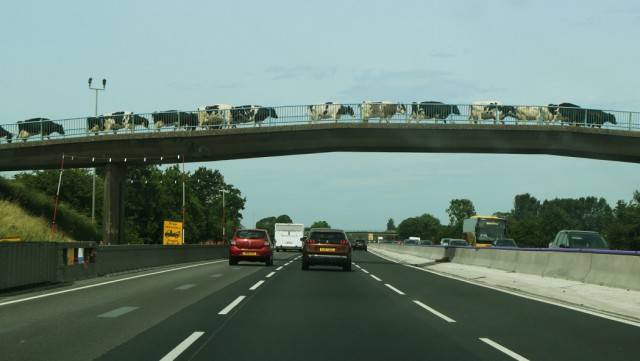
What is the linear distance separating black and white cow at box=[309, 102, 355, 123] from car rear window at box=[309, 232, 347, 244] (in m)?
12.1

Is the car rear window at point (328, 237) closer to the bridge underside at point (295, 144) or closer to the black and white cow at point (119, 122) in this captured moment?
the bridge underside at point (295, 144)

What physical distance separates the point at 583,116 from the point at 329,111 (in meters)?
14.4

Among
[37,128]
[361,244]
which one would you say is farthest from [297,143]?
[361,244]

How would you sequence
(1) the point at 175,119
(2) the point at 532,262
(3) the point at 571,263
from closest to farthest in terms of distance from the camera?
(3) the point at 571,263 → (2) the point at 532,262 → (1) the point at 175,119

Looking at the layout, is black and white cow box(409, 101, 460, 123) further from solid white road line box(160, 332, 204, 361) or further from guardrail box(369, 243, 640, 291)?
solid white road line box(160, 332, 204, 361)

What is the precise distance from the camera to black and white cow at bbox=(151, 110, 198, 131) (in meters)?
39.8

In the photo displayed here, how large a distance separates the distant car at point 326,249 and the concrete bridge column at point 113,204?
18636mm

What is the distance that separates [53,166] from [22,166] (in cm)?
190

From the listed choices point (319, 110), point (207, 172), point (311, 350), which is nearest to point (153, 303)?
point (311, 350)

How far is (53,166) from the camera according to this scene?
43.1 meters

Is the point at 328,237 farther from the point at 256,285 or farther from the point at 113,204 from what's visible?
the point at 113,204

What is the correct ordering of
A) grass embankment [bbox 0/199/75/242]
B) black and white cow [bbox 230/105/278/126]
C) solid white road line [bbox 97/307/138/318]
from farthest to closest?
black and white cow [bbox 230/105/278/126]
grass embankment [bbox 0/199/75/242]
solid white road line [bbox 97/307/138/318]

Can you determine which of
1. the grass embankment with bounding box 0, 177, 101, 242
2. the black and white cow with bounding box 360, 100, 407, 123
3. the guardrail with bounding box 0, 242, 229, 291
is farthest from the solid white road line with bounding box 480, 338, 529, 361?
the grass embankment with bounding box 0, 177, 101, 242

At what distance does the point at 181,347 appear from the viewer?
8047mm
